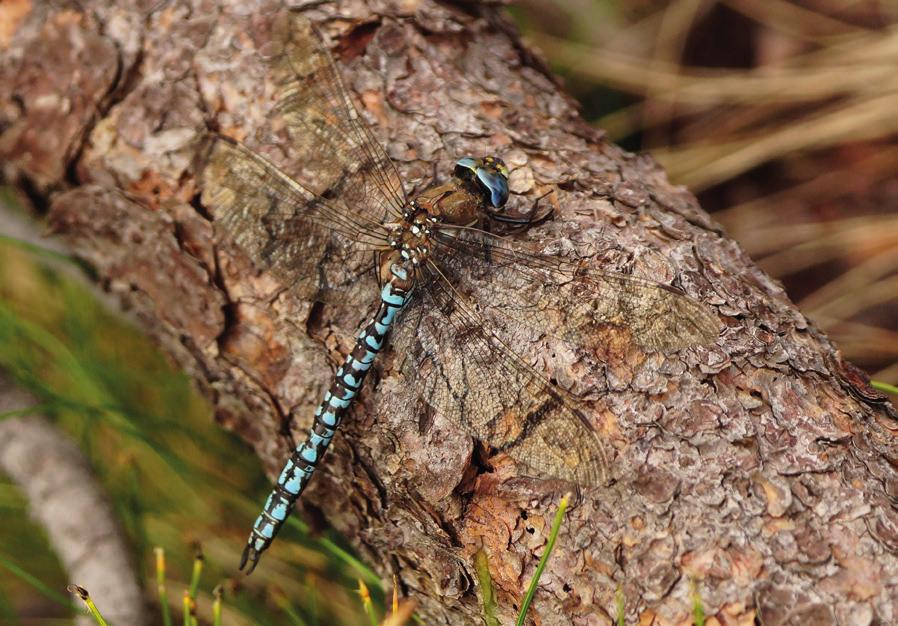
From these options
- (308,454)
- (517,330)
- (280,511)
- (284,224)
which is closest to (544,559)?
(517,330)

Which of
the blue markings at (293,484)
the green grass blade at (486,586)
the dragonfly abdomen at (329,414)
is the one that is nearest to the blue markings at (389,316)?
the dragonfly abdomen at (329,414)

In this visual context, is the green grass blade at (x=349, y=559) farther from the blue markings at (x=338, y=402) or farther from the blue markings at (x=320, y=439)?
the blue markings at (x=338, y=402)

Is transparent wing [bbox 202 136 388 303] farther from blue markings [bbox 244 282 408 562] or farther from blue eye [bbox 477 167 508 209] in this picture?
blue eye [bbox 477 167 508 209]

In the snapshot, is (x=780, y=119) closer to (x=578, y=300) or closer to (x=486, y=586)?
(x=578, y=300)

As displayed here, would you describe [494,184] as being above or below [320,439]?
above

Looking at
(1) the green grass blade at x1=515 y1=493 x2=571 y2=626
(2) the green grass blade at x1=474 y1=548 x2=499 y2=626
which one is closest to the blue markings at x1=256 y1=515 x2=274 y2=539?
(2) the green grass blade at x1=474 y1=548 x2=499 y2=626

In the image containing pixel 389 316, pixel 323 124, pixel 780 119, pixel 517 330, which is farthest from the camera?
pixel 780 119
